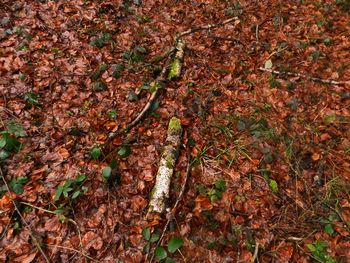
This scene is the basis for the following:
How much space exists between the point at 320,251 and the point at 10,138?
11.9ft

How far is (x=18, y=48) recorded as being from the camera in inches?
176

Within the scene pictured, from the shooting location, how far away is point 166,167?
3410 mm

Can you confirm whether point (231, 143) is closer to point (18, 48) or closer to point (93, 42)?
point (93, 42)

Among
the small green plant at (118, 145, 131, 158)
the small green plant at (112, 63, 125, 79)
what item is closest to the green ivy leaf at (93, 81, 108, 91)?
the small green plant at (112, 63, 125, 79)

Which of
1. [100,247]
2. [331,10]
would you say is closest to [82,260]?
[100,247]

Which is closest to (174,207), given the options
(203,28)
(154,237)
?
(154,237)

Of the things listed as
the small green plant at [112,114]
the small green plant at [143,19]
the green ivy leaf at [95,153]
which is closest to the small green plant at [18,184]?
the green ivy leaf at [95,153]

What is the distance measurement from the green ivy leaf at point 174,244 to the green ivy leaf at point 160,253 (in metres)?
0.07

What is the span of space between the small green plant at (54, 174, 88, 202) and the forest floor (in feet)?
0.05

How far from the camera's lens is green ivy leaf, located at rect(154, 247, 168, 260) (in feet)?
9.41

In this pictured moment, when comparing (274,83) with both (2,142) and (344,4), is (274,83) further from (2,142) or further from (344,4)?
(2,142)

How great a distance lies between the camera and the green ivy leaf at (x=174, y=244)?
289cm

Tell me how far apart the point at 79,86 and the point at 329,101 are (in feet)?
12.1

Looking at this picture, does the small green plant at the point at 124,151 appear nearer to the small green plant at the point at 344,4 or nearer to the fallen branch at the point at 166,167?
the fallen branch at the point at 166,167
